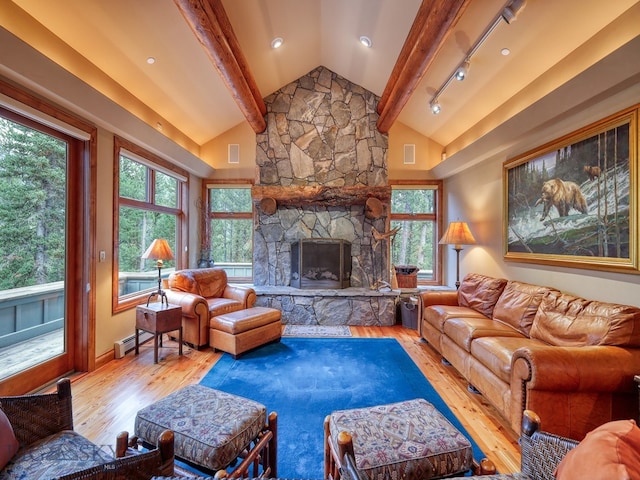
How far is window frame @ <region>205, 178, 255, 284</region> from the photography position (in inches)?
213

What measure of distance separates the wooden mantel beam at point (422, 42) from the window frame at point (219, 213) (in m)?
2.96

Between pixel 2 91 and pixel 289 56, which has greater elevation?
pixel 289 56

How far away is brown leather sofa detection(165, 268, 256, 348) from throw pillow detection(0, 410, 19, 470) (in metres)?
2.29

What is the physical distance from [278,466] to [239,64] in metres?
3.70

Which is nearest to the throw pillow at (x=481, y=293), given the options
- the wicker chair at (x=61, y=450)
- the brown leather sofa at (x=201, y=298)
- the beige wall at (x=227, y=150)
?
the brown leather sofa at (x=201, y=298)

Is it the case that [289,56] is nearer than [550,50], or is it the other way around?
[550,50]

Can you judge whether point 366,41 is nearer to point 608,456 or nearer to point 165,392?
point 608,456

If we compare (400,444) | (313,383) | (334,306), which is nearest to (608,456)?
(400,444)

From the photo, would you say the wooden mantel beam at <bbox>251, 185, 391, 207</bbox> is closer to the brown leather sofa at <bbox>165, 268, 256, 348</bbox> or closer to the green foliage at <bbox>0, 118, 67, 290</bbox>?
the brown leather sofa at <bbox>165, 268, 256, 348</bbox>

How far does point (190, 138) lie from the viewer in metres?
4.94

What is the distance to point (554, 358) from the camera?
1808 mm

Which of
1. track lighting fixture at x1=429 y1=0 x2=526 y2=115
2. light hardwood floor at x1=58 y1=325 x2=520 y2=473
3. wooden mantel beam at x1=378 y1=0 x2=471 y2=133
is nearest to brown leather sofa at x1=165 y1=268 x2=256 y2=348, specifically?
light hardwood floor at x1=58 y1=325 x2=520 y2=473

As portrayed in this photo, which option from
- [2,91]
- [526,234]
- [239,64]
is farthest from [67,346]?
[526,234]

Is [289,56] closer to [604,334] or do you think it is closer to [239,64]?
[239,64]
